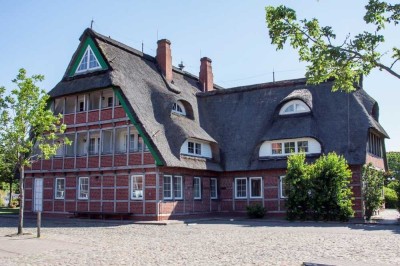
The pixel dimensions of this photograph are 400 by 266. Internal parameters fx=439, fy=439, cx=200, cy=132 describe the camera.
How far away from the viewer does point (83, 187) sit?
26.3 meters

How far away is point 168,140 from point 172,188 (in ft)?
8.73

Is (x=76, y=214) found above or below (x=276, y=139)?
below

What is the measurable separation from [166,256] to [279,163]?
52.0 feet

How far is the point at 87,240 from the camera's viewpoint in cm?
1482

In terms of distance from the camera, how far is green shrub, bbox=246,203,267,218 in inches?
997

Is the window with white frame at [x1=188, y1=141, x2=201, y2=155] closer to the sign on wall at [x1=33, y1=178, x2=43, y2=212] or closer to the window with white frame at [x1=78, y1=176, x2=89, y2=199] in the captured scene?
the window with white frame at [x1=78, y1=176, x2=89, y2=199]

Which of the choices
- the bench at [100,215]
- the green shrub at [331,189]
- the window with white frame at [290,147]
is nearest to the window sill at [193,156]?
the bench at [100,215]

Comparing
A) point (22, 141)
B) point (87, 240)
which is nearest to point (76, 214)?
point (22, 141)

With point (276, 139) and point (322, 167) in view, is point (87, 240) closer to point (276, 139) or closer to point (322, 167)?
point (322, 167)

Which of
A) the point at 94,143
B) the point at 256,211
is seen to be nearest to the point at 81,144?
the point at 94,143

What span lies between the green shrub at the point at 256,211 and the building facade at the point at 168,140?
1005 millimetres

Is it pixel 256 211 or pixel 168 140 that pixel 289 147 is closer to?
pixel 256 211

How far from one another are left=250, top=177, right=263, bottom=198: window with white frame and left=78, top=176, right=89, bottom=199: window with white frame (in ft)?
32.7

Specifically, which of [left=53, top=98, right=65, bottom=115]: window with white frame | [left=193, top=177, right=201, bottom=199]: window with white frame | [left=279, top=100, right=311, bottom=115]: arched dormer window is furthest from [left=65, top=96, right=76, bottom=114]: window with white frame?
[left=279, top=100, right=311, bottom=115]: arched dormer window
